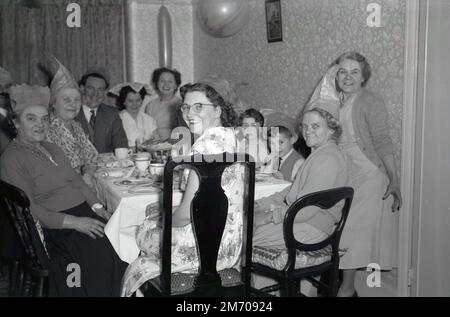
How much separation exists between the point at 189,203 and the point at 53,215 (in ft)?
2.53

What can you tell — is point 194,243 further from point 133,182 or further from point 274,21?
point 274,21

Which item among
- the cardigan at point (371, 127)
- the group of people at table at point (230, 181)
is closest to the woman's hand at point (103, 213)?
the group of people at table at point (230, 181)

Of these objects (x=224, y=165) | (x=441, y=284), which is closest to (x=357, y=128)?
(x=441, y=284)

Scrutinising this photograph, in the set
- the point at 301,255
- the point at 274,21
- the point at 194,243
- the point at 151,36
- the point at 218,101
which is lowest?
the point at 301,255

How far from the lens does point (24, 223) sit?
1.65 meters

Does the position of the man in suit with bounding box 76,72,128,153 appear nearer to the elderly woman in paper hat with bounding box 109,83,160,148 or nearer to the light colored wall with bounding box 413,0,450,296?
the elderly woman in paper hat with bounding box 109,83,160,148

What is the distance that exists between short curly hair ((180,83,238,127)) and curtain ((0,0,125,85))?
3267 millimetres

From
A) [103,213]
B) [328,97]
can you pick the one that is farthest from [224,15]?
[103,213]

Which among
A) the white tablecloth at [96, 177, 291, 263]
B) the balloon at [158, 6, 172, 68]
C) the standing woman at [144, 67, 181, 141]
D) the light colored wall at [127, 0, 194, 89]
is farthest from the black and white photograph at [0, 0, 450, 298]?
the light colored wall at [127, 0, 194, 89]

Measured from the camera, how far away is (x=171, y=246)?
1447 millimetres

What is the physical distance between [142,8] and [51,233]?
326cm

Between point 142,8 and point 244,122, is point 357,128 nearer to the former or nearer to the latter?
point 244,122

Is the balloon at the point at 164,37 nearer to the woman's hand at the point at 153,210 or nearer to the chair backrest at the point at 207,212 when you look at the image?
the woman's hand at the point at 153,210

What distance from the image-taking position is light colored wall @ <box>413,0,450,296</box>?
1960 mm
